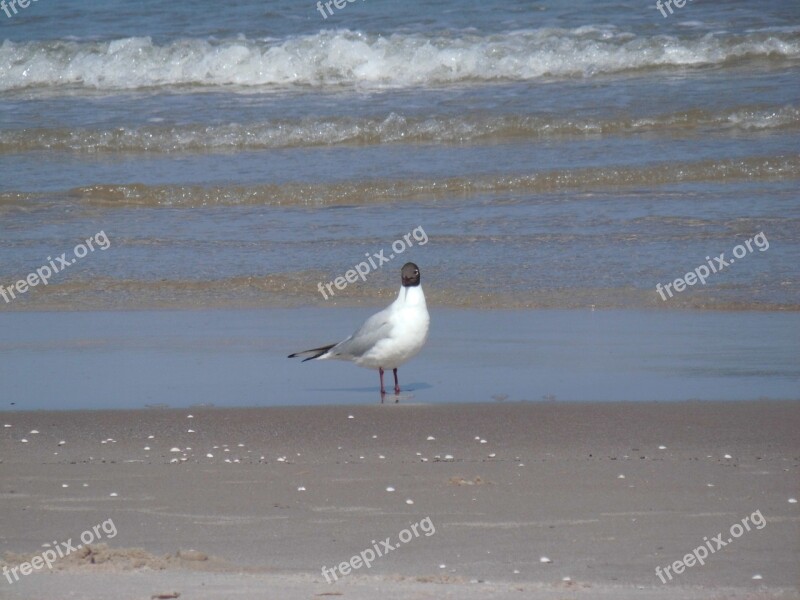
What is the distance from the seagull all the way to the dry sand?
0.53m

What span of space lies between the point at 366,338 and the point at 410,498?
6.16 feet

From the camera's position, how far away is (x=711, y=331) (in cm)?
692

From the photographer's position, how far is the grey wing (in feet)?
20.5

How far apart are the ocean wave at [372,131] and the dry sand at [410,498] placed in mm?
8030

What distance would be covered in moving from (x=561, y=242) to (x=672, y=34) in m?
9.14

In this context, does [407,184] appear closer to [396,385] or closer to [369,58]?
[396,385]

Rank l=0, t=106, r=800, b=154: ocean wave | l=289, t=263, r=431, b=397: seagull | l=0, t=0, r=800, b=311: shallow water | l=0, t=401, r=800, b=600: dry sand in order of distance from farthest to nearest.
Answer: l=0, t=106, r=800, b=154: ocean wave < l=0, t=0, r=800, b=311: shallow water < l=289, t=263, r=431, b=397: seagull < l=0, t=401, r=800, b=600: dry sand

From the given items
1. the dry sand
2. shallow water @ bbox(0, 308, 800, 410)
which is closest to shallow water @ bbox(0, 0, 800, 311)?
shallow water @ bbox(0, 308, 800, 410)

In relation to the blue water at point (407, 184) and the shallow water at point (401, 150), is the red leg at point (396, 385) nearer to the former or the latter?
the blue water at point (407, 184)

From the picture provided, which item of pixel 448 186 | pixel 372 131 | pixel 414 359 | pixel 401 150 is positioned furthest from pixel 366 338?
pixel 372 131

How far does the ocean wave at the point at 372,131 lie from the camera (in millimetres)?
13164

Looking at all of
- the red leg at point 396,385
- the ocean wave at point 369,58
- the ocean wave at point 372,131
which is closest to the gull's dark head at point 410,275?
the red leg at point 396,385

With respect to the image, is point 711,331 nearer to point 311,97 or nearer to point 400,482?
point 400,482

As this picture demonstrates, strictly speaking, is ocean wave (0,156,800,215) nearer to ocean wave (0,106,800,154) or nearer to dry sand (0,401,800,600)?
ocean wave (0,106,800,154)
